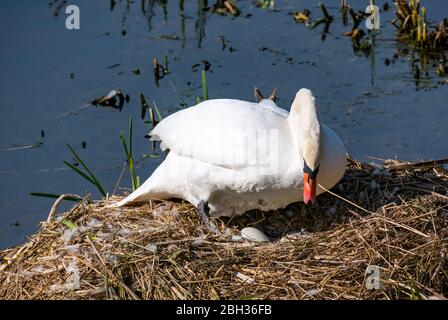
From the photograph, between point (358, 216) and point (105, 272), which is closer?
point (105, 272)

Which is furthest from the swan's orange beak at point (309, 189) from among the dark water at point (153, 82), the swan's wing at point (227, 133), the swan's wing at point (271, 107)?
the dark water at point (153, 82)

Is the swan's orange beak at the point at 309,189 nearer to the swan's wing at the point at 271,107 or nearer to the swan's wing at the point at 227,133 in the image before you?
the swan's wing at the point at 227,133

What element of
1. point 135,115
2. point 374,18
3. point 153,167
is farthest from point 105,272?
point 374,18

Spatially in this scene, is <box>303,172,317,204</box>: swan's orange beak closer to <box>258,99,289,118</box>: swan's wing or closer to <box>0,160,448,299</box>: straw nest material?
<box>0,160,448,299</box>: straw nest material

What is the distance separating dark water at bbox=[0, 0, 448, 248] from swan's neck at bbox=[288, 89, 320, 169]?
2.98 metres

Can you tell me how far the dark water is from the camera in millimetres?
10414

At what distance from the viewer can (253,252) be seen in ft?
23.7

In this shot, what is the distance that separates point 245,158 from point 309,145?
0.46 meters

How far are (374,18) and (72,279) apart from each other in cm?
672

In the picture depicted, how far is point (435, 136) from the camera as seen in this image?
35.0ft

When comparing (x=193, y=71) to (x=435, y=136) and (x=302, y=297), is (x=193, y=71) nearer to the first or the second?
(x=435, y=136)

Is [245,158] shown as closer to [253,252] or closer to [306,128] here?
[306,128]
